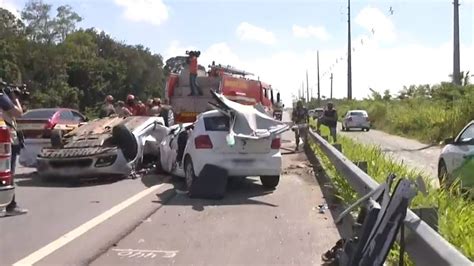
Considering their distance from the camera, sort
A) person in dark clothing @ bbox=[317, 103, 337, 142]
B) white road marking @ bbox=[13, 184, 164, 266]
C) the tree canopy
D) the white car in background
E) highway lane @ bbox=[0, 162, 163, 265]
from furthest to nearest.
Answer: the tree canopy, person in dark clothing @ bbox=[317, 103, 337, 142], the white car in background, highway lane @ bbox=[0, 162, 163, 265], white road marking @ bbox=[13, 184, 164, 266]

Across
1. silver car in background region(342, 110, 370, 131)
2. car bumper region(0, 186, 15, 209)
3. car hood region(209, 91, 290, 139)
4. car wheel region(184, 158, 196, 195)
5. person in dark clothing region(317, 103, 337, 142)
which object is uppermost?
car hood region(209, 91, 290, 139)

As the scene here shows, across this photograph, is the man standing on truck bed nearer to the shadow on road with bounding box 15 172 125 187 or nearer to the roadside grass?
the shadow on road with bounding box 15 172 125 187

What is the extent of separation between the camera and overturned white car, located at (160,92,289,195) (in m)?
11.6

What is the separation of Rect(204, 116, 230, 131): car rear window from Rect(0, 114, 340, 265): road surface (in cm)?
118

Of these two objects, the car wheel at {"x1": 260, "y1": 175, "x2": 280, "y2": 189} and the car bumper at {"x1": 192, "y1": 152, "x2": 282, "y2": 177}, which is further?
the car wheel at {"x1": 260, "y1": 175, "x2": 280, "y2": 189}

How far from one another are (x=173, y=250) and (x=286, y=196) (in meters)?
4.46

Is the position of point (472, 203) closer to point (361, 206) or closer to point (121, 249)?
point (361, 206)

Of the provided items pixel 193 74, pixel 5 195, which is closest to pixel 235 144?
pixel 5 195

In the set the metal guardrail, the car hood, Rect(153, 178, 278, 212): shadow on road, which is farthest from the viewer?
the car hood

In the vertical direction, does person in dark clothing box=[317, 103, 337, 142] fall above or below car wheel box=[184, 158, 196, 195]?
above

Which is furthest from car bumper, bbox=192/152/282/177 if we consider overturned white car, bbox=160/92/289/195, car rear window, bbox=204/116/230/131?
car rear window, bbox=204/116/230/131

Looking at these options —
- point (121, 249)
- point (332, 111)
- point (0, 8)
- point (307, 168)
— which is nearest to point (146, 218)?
point (121, 249)

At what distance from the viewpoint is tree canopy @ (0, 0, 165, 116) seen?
66.2 m

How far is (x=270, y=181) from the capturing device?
12234 mm
